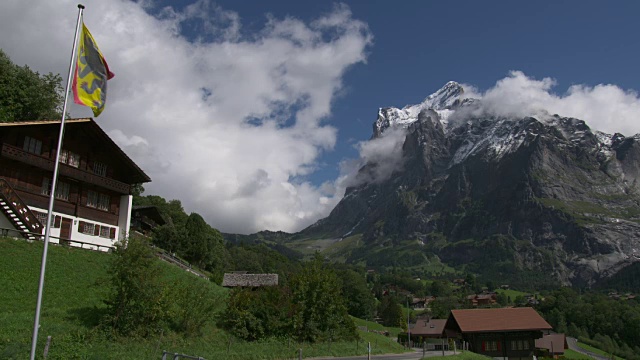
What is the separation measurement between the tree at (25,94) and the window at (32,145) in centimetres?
1163

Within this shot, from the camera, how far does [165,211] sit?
10188 cm

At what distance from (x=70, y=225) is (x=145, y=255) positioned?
2263 centimetres

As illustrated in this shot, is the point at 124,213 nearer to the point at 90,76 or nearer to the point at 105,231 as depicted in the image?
the point at 105,231

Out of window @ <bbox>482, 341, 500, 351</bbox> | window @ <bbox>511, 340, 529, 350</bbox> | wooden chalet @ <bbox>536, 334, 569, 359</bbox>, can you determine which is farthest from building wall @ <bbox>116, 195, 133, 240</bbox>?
wooden chalet @ <bbox>536, 334, 569, 359</bbox>

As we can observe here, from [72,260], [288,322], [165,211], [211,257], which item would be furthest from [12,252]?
[165,211]

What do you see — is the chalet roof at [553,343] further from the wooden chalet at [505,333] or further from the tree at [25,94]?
the tree at [25,94]

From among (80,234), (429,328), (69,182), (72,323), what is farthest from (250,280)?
(429,328)

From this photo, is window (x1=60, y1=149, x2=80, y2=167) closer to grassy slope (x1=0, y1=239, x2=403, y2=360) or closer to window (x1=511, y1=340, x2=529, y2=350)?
grassy slope (x1=0, y1=239, x2=403, y2=360)

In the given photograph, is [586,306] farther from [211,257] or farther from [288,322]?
[288,322]

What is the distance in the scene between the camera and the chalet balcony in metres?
42.4

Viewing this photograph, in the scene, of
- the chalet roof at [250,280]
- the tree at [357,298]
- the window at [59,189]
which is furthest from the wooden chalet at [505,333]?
the tree at [357,298]

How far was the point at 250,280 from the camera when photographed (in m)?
54.2

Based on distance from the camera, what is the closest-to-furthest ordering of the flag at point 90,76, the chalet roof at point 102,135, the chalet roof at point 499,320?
the flag at point 90,76
the chalet roof at point 102,135
the chalet roof at point 499,320

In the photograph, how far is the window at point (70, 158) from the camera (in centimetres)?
4766
